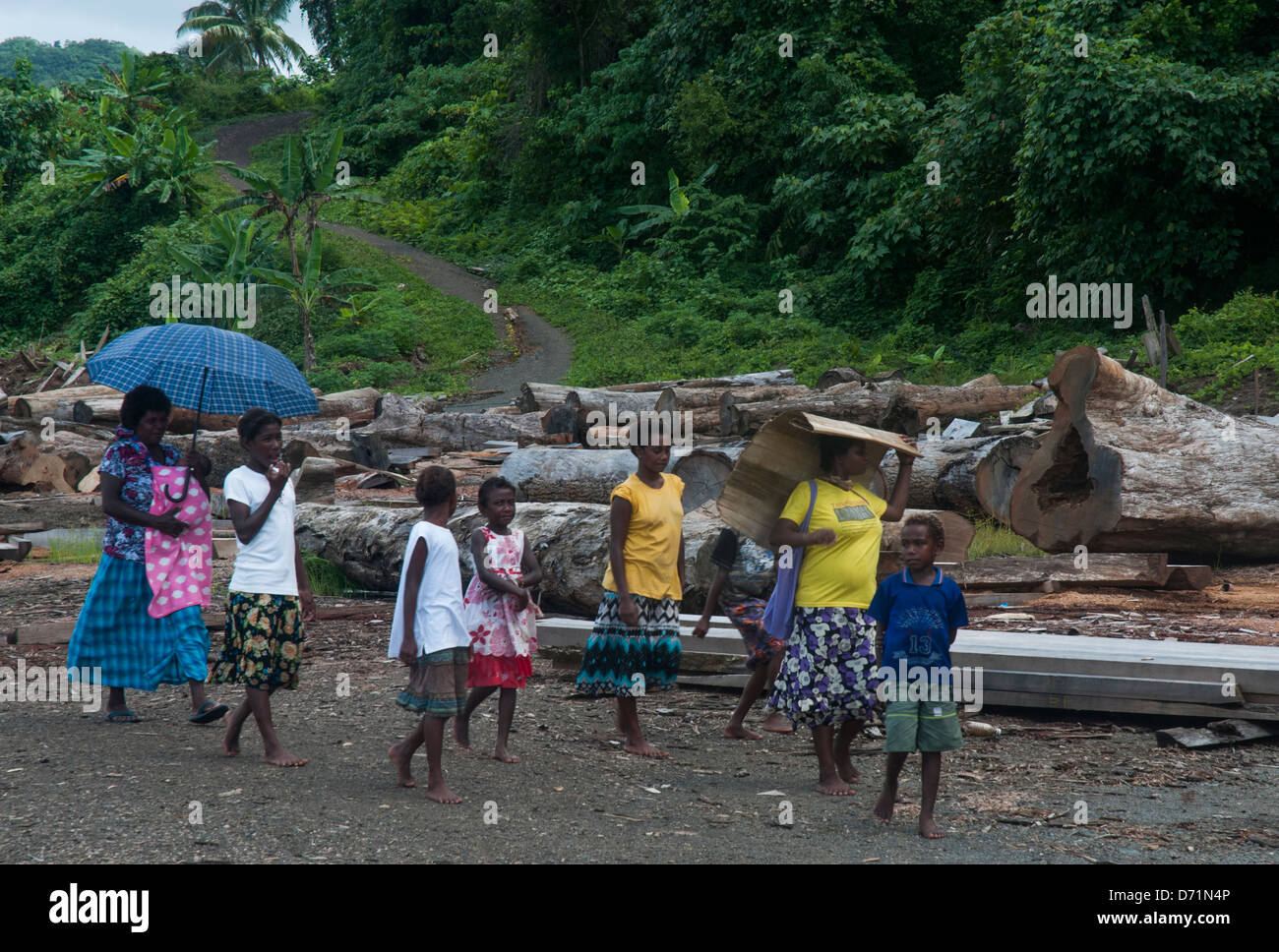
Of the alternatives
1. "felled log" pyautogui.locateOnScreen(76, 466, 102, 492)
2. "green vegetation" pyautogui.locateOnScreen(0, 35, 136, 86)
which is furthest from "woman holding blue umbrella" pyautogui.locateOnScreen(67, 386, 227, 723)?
"green vegetation" pyautogui.locateOnScreen(0, 35, 136, 86)

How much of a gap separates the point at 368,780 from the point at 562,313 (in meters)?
23.6

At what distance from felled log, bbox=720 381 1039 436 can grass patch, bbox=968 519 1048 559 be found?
251cm

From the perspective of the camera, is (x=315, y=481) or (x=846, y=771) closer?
(x=846, y=771)

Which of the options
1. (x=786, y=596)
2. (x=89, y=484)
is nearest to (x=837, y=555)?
(x=786, y=596)

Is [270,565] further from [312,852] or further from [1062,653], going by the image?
[1062,653]

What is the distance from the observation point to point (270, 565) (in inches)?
183

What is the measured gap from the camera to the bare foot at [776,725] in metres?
5.55

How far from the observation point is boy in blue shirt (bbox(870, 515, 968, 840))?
404cm

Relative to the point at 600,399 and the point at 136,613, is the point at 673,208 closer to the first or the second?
the point at 600,399

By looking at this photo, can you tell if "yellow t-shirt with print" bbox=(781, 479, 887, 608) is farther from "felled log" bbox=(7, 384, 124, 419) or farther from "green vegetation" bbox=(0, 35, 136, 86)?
"green vegetation" bbox=(0, 35, 136, 86)

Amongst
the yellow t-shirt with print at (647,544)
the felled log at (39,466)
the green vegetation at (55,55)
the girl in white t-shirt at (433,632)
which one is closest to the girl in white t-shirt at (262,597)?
the girl in white t-shirt at (433,632)

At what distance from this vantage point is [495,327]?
27125 millimetres

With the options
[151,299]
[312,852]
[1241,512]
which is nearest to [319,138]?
[151,299]

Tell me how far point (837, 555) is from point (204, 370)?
3288mm
